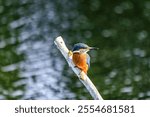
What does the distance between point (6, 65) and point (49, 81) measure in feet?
1.14

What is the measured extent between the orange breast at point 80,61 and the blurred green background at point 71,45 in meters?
0.40

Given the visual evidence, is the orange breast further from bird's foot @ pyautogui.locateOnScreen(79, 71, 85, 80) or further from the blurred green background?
the blurred green background

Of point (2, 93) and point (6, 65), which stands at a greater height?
point (6, 65)

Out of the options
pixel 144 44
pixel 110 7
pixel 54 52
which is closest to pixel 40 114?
pixel 54 52

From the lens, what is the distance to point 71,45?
10.7 feet

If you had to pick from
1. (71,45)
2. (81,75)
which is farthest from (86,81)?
(71,45)

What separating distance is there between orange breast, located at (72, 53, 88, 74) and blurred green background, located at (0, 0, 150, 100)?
40cm

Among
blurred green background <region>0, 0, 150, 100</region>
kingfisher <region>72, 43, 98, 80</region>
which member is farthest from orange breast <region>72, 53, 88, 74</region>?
blurred green background <region>0, 0, 150, 100</region>

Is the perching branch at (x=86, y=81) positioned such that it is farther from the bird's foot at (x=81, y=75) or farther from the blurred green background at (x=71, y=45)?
the blurred green background at (x=71, y=45)

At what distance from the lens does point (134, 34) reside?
139 inches

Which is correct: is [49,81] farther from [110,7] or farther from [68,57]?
[110,7]

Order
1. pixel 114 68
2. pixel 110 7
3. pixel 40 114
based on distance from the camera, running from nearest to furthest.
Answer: pixel 40 114
pixel 114 68
pixel 110 7

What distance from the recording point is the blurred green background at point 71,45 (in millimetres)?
3010

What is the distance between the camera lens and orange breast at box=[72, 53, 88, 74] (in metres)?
2.41
